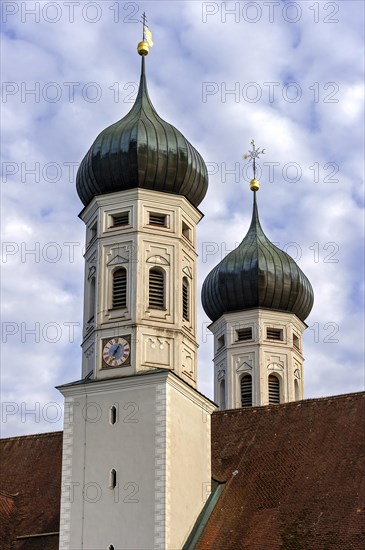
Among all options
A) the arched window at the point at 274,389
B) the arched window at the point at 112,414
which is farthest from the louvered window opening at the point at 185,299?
the arched window at the point at 274,389

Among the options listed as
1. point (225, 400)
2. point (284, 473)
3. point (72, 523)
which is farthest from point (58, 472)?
point (225, 400)

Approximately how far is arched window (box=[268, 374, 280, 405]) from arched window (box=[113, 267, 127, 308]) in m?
11.2

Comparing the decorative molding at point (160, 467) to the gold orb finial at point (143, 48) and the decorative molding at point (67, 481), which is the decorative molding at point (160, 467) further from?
the gold orb finial at point (143, 48)

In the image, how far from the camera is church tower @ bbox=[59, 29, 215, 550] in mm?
27969

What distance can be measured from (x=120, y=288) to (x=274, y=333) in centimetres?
1130

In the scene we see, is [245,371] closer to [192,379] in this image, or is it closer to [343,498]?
[192,379]

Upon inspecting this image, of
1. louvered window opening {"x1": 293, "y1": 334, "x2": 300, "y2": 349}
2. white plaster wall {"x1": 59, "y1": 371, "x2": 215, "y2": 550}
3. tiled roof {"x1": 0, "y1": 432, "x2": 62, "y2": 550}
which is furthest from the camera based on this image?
louvered window opening {"x1": 293, "y1": 334, "x2": 300, "y2": 349}

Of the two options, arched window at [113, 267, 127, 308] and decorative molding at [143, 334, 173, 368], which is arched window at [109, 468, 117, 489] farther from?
arched window at [113, 267, 127, 308]

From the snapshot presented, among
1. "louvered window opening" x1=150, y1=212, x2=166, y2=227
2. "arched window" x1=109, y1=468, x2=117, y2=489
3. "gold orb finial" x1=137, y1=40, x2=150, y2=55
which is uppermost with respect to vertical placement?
"gold orb finial" x1=137, y1=40, x2=150, y2=55

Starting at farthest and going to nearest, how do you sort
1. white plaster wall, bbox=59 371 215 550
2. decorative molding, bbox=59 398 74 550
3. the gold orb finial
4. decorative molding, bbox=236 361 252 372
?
decorative molding, bbox=236 361 252 372 < the gold orb finial < decorative molding, bbox=59 398 74 550 < white plaster wall, bbox=59 371 215 550

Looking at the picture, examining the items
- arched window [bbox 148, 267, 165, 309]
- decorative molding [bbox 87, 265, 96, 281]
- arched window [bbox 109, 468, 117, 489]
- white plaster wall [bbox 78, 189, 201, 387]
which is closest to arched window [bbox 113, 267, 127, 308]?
white plaster wall [bbox 78, 189, 201, 387]

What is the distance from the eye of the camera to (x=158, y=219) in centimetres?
3102

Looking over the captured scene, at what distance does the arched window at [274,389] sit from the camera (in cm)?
3994

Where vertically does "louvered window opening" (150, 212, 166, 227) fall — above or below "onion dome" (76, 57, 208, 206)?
below
